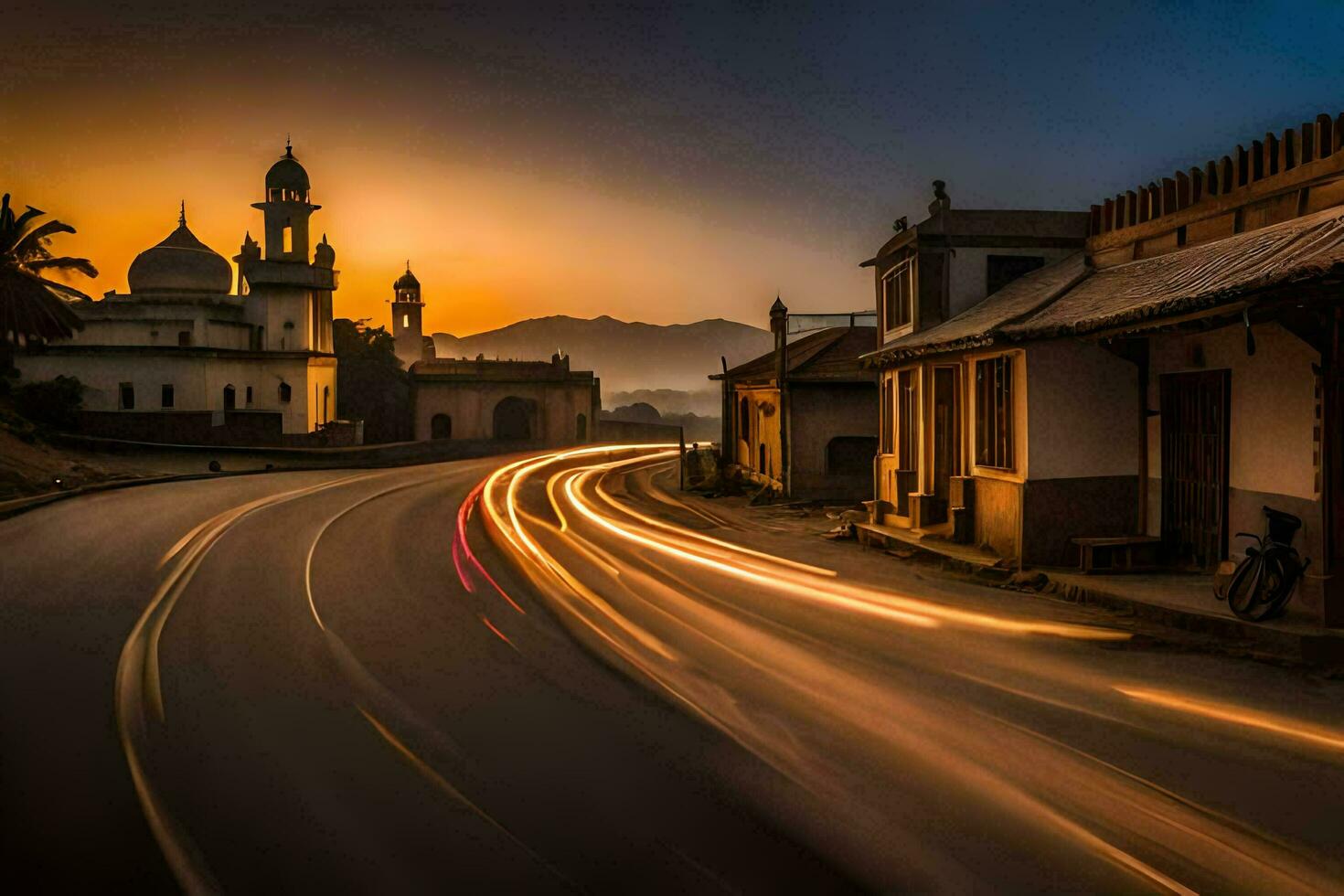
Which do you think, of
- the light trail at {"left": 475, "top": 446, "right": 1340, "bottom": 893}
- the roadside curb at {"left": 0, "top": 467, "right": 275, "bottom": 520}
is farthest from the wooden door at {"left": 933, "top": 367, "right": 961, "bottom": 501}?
the roadside curb at {"left": 0, "top": 467, "right": 275, "bottom": 520}

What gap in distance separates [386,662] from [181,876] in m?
4.48

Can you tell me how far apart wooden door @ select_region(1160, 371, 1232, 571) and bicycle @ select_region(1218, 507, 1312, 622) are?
2986 mm

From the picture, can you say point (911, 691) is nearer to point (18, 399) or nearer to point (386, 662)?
point (386, 662)

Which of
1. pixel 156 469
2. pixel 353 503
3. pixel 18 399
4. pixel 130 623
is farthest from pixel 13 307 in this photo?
pixel 130 623

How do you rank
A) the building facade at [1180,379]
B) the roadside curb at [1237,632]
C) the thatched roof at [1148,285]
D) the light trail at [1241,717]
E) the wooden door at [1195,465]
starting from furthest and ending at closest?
the wooden door at [1195,465], the building facade at [1180,379], the thatched roof at [1148,285], the roadside curb at [1237,632], the light trail at [1241,717]

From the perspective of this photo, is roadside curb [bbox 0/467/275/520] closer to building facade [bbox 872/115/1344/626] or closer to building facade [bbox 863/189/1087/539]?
building facade [bbox 863/189/1087/539]

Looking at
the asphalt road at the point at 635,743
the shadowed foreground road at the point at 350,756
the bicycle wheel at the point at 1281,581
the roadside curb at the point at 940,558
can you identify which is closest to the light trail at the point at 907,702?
the asphalt road at the point at 635,743

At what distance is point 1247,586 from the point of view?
419 inches

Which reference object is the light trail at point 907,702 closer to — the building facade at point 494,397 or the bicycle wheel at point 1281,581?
the bicycle wheel at point 1281,581

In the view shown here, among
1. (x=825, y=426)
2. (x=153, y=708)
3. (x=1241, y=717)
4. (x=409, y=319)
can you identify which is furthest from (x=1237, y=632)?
(x=409, y=319)

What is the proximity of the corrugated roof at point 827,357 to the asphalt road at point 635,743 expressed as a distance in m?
15.4

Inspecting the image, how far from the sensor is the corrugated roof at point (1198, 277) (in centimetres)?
982

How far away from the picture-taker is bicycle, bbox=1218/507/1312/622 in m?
10.2

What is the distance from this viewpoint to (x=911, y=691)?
8297mm
